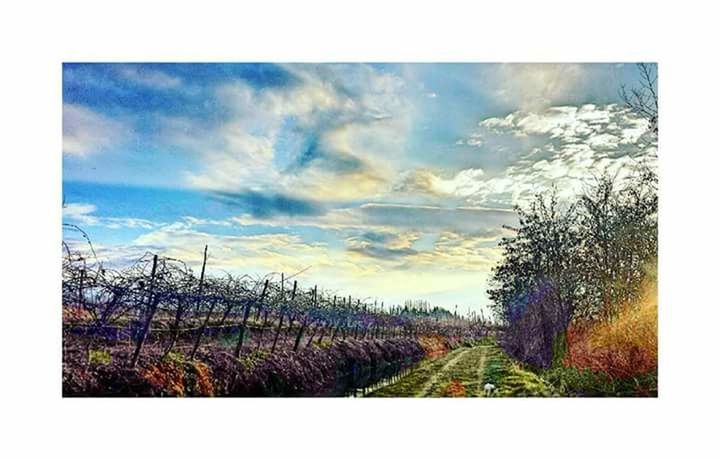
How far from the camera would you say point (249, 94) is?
5289 mm

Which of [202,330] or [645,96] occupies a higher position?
[645,96]

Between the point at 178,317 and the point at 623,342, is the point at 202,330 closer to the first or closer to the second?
the point at 178,317

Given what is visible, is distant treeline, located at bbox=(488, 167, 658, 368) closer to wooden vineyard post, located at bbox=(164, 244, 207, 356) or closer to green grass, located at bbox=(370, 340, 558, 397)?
green grass, located at bbox=(370, 340, 558, 397)

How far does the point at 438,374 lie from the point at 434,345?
0.23 m

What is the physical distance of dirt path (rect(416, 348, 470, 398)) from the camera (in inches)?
211

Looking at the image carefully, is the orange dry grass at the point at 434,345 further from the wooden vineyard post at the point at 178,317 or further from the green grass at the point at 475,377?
the wooden vineyard post at the point at 178,317

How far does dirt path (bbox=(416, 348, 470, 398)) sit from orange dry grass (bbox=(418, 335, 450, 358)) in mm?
96

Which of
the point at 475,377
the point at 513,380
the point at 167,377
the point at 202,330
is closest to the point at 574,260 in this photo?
the point at 513,380

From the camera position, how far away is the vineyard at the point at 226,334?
205 inches

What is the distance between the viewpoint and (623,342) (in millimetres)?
5312
